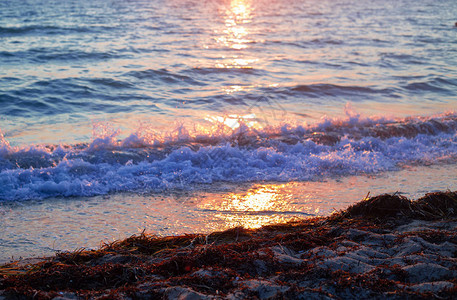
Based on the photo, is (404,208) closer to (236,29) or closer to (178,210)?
(178,210)

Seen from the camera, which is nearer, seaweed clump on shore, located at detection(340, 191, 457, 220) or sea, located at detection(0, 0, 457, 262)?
seaweed clump on shore, located at detection(340, 191, 457, 220)

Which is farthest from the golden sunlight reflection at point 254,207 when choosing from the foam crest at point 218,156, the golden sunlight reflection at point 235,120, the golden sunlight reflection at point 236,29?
the golden sunlight reflection at point 236,29

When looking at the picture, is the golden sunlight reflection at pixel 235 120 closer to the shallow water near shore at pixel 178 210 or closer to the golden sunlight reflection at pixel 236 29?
the shallow water near shore at pixel 178 210

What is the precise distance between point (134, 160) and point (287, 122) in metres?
3.30

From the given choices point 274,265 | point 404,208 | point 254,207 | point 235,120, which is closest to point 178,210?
point 254,207

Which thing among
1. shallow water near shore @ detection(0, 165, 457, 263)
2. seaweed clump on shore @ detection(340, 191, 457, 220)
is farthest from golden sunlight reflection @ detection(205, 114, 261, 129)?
seaweed clump on shore @ detection(340, 191, 457, 220)

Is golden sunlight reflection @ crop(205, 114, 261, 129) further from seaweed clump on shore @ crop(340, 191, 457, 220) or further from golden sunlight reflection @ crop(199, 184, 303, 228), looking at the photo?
seaweed clump on shore @ crop(340, 191, 457, 220)

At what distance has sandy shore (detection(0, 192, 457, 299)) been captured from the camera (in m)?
2.72

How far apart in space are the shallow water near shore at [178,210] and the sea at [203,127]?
0.02 metres

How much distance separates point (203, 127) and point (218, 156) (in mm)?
1509

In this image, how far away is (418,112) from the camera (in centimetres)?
970

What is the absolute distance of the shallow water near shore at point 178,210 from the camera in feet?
13.6

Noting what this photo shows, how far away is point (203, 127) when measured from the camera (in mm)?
8109

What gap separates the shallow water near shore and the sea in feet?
0.08
